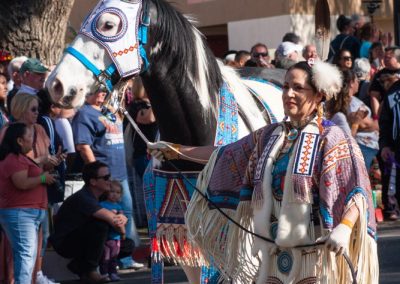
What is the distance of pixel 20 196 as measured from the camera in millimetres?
8805

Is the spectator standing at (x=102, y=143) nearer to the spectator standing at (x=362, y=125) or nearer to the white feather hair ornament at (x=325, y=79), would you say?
the spectator standing at (x=362, y=125)

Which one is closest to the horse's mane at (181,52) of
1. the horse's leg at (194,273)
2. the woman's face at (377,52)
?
the horse's leg at (194,273)

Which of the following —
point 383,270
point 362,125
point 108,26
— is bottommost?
point 383,270

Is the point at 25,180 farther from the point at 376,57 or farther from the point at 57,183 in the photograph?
the point at 376,57

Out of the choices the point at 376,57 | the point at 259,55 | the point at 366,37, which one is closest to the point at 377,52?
the point at 376,57

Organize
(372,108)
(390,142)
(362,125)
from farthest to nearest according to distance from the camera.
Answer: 1. (372,108)
2. (390,142)
3. (362,125)

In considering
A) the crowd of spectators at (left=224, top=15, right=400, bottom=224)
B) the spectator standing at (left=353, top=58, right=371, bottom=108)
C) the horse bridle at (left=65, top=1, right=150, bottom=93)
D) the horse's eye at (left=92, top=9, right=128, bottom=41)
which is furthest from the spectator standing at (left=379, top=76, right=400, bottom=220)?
the horse's eye at (left=92, top=9, right=128, bottom=41)

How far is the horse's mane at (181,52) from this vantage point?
22.5 ft

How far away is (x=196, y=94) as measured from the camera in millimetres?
6902

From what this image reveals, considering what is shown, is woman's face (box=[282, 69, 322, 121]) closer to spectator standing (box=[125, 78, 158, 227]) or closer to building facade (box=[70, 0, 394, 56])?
spectator standing (box=[125, 78, 158, 227])

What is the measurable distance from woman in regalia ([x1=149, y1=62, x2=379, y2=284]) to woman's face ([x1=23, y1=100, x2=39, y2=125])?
3.42 meters

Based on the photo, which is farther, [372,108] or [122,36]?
[372,108]

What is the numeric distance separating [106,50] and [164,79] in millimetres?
415

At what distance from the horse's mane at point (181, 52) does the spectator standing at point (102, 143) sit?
346 cm
